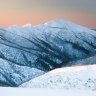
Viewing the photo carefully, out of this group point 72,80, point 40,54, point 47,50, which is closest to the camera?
point 72,80

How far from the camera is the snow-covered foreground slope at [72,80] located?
12586mm

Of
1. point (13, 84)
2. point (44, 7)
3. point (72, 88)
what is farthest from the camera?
point (13, 84)

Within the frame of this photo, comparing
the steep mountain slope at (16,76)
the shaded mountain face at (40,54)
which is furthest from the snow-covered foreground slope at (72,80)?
the shaded mountain face at (40,54)

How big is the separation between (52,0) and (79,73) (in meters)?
3.80

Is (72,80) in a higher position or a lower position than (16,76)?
higher

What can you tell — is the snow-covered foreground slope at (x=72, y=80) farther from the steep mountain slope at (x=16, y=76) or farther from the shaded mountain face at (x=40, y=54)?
the shaded mountain face at (x=40, y=54)

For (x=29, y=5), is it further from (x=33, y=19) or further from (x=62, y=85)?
(x=62, y=85)

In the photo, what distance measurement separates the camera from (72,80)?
43.5ft

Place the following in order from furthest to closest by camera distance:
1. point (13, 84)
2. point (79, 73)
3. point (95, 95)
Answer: point (13, 84) < point (79, 73) < point (95, 95)

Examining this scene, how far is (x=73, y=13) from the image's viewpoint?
15320 mm

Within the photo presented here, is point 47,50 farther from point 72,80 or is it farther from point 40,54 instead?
point 72,80

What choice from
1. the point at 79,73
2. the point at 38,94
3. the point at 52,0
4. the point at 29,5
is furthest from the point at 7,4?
the point at 38,94

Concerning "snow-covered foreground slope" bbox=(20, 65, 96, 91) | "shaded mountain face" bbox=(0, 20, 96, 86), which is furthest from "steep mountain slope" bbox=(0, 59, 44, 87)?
"snow-covered foreground slope" bbox=(20, 65, 96, 91)

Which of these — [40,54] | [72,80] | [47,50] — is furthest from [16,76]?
[47,50]
